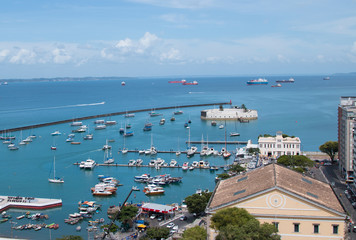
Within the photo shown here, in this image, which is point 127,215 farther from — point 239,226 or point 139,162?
point 139,162

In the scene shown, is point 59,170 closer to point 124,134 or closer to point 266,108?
point 124,134

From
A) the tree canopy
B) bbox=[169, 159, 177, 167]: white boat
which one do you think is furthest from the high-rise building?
the tree canopy

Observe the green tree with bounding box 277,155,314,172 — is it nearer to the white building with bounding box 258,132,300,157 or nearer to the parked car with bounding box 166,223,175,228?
the white building with bounding box 258,132,300,157

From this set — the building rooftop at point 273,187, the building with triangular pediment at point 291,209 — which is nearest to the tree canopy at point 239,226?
the building with triangular pediment at point 291,209

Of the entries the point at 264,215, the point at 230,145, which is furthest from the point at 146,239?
the point at 230,145

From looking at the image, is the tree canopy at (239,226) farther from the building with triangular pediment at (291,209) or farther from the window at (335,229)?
the window at (335,229)

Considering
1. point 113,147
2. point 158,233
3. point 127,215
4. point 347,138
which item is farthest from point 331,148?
point 113,147
